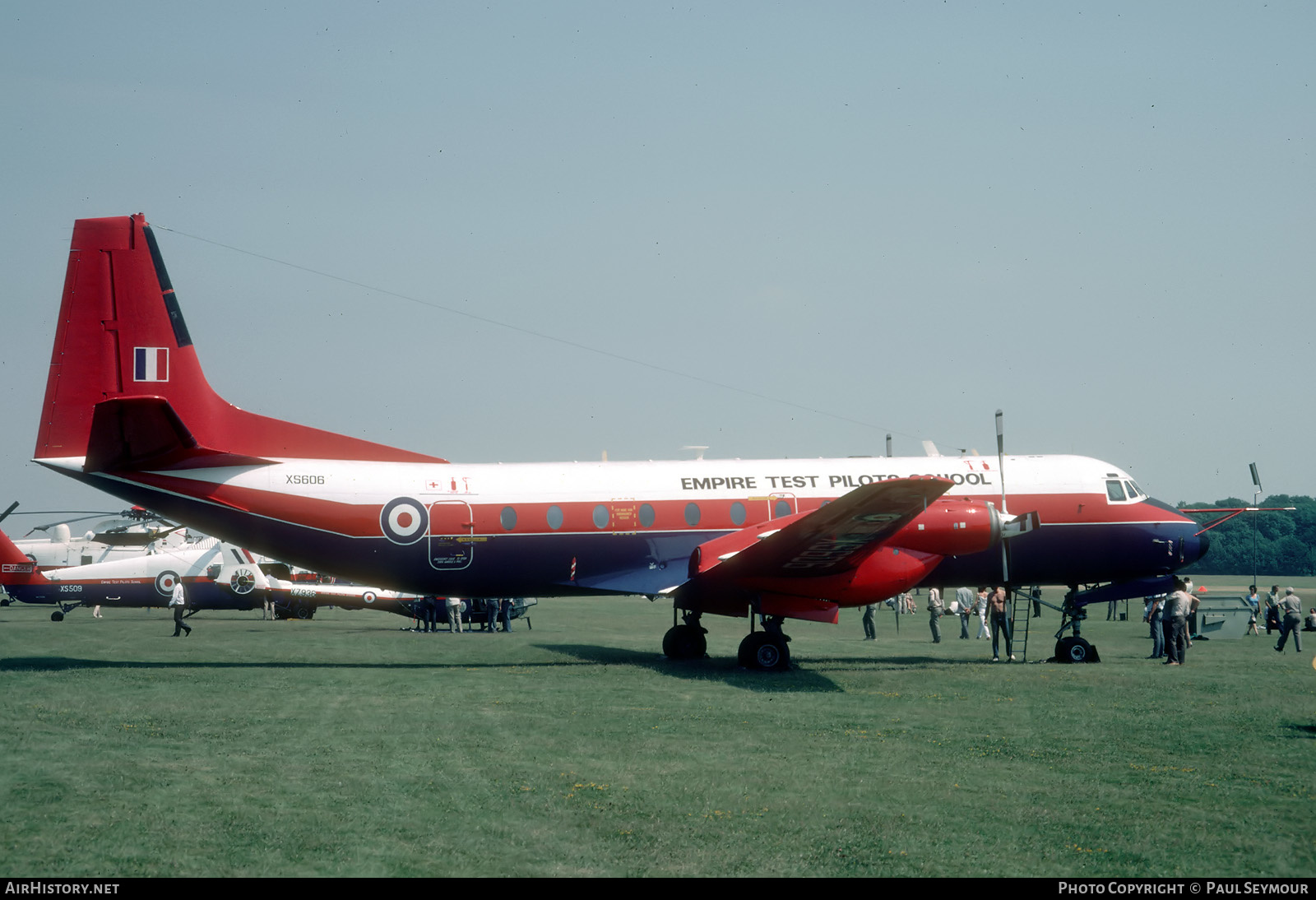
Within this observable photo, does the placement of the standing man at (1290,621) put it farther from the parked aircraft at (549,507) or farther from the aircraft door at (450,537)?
the aircraft door at (450,537)

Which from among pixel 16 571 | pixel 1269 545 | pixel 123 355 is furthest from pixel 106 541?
pixel 1269 545

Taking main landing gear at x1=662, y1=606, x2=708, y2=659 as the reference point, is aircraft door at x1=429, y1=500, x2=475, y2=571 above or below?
above

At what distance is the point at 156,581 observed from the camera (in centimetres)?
4194

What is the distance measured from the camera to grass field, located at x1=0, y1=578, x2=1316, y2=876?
8.06 m

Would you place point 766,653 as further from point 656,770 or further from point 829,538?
point 656,770

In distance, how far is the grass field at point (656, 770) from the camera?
8062 mm

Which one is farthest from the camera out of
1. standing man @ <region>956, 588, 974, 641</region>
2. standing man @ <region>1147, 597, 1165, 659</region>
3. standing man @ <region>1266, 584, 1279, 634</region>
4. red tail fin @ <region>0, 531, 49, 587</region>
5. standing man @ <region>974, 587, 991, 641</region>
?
red tail fin @ <region>0, 531, 49, 587</region>

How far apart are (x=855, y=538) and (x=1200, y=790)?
933 centimetres

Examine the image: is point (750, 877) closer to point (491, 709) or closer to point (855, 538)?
point (491, 709)

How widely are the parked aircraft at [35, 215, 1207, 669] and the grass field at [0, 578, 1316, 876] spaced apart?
1935 millimetres

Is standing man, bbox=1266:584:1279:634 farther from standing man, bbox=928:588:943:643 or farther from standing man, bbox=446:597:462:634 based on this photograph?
standing man, bbox=446:597:462:634

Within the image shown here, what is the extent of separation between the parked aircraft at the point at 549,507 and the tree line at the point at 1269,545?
131366 millimetres

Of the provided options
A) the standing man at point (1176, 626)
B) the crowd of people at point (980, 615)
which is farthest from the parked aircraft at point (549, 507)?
the crowd of people at point (980, 615)

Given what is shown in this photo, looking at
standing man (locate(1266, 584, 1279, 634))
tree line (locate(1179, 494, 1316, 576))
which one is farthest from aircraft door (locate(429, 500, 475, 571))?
tree line (locate(1179, 494, 1316, 576))
